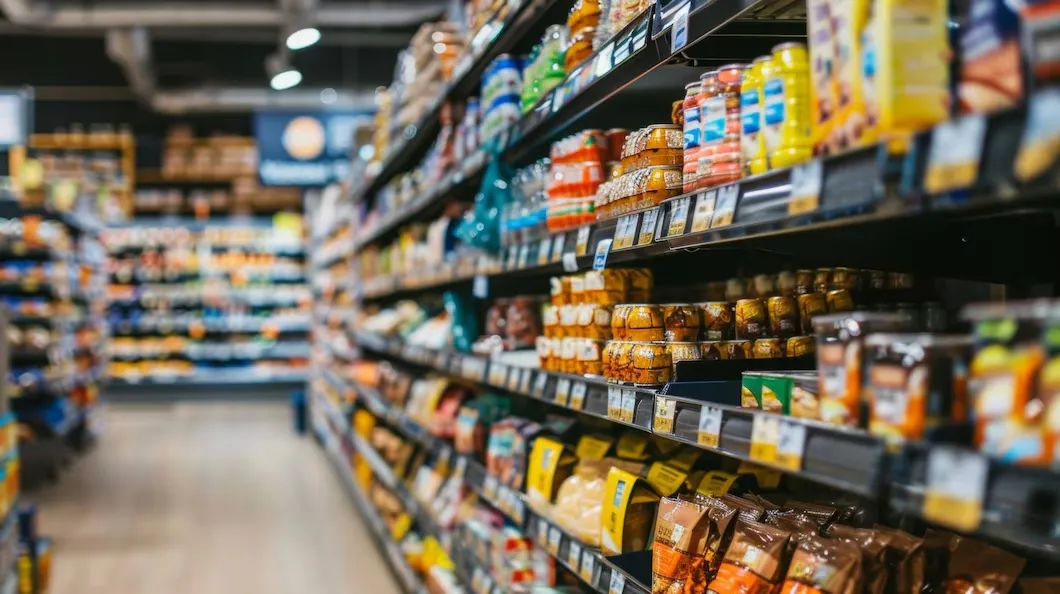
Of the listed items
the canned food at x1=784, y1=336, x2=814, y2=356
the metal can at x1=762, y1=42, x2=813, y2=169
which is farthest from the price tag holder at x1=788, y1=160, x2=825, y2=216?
the canned food at x1=784, y1=336, x2=814, y2=356

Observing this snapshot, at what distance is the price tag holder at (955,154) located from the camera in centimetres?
93

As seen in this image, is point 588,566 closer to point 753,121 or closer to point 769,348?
point 769,348

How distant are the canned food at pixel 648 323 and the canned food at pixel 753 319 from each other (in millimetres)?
175

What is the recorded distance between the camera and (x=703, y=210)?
5.03ft

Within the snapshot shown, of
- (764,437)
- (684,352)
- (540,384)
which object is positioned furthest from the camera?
(540,384)

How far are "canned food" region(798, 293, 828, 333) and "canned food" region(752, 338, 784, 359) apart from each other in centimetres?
6

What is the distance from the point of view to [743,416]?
55.0 inches

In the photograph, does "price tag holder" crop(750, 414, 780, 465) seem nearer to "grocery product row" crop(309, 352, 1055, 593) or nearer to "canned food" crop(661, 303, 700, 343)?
"grocery product row" crop(309, 352, 1055, 593)

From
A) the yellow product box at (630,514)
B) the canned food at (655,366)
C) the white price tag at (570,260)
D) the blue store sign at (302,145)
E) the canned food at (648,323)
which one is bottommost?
the yellow product box at (630,514)

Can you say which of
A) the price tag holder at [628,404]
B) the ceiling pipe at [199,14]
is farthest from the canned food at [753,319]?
the ceiling pipe at [199,14]

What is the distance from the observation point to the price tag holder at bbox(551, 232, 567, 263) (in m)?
2.31

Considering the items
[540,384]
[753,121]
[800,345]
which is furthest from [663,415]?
[540,384]

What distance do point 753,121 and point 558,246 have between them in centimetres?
95

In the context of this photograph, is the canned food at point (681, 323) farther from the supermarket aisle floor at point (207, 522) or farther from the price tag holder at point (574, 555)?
the supermarket aisle floor at point (207, 522)
